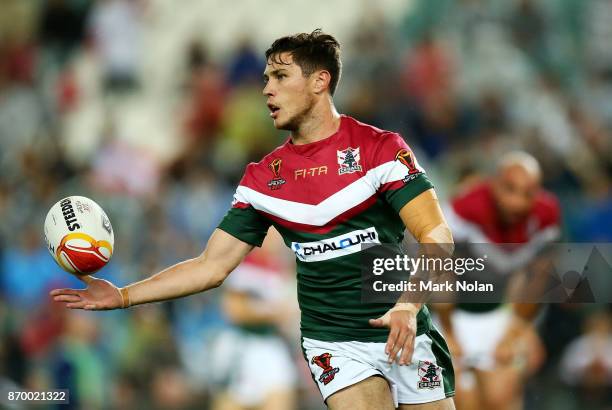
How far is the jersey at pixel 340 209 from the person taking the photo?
15.4 ft

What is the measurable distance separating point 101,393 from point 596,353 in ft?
14.6

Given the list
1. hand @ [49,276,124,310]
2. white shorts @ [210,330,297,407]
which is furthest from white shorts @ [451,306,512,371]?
hand @ [49,276,124,310]

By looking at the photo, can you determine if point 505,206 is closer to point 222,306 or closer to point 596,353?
point 596,353

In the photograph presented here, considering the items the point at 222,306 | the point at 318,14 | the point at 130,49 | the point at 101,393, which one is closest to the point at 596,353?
the point at 222,306

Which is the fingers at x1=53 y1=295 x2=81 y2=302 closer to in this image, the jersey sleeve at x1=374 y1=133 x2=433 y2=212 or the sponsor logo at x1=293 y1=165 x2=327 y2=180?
the sponsor logo at x1=293 y1=165 x2=327 y2=180

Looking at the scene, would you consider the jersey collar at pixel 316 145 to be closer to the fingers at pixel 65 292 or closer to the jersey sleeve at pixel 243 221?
the jersey sleeve at pixel 243 221

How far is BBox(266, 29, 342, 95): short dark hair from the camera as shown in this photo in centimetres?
495

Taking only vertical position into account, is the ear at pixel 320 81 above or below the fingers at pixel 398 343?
above

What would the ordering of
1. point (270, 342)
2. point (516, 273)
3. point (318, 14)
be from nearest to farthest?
1. point (516, 273)
2. point (270, 342)
3. point (318, 14)

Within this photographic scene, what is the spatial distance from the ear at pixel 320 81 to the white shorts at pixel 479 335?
2845 millimetres

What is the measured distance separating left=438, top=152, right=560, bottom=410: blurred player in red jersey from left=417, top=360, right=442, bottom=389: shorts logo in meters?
2.33

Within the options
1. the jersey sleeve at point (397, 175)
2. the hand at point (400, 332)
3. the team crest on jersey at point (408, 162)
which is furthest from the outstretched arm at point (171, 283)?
the hand at point (400, 332)

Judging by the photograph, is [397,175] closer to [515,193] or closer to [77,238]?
[77,238]

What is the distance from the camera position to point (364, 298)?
4777 mm
